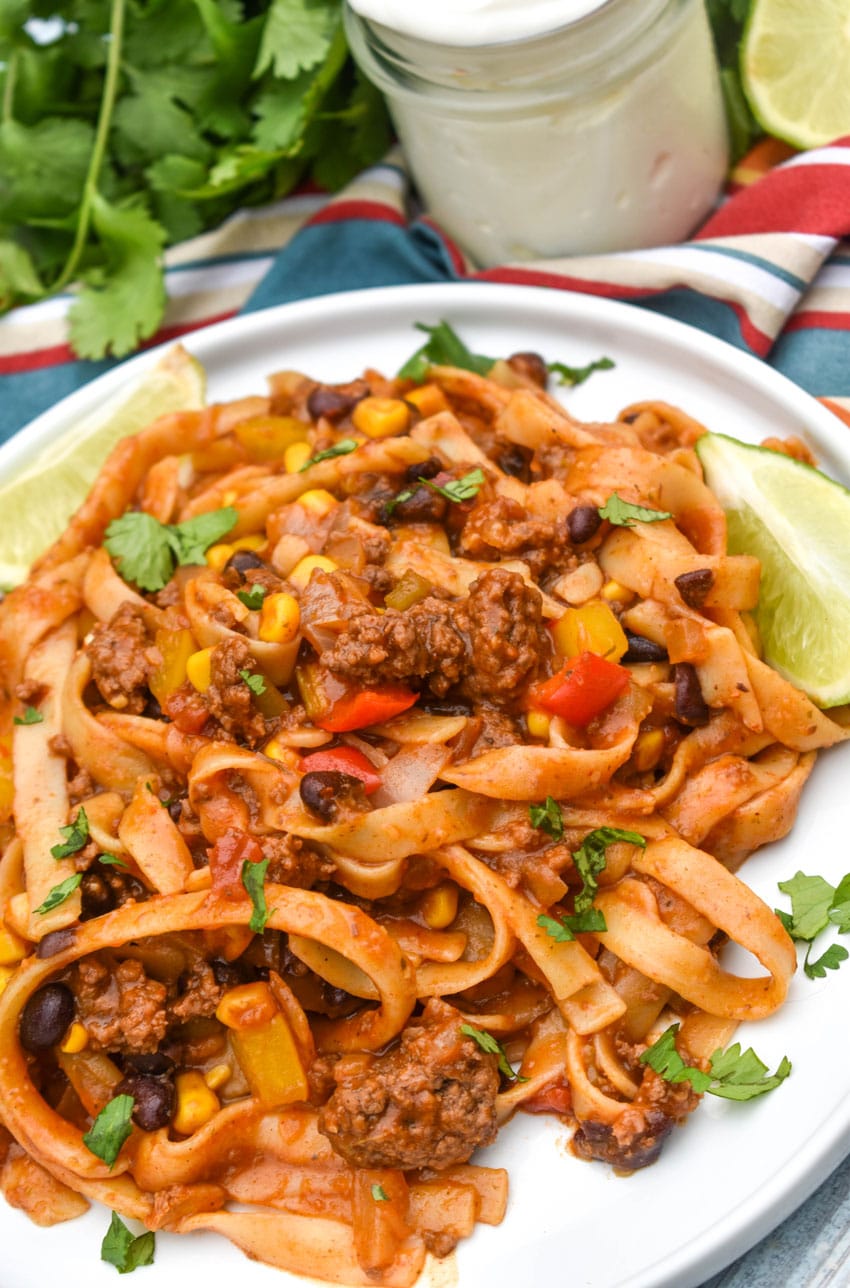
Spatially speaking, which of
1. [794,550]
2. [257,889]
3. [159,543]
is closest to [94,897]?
[257,889]

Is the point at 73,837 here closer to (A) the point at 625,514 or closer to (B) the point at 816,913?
(A) the point at 625,514

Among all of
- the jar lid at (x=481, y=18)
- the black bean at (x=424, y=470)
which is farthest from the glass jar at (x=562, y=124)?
the black bean at (x=424, y=470)

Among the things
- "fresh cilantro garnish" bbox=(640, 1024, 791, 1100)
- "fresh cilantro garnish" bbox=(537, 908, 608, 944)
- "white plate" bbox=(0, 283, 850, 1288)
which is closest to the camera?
"white plate" bbox=(0, 283, 850, 1288)

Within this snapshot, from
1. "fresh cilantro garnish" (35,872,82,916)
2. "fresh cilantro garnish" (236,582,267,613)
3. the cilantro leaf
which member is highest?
"fresh cilantro garnish" (236,582,267,613)

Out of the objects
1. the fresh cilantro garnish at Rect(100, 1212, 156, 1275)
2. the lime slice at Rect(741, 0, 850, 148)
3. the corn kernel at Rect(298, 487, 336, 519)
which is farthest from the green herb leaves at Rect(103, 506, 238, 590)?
the lime slice at Rect(741, 0, 850, 148)

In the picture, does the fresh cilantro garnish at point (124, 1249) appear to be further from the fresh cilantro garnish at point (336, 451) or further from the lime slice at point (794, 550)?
the lime slice at point (794, 550)

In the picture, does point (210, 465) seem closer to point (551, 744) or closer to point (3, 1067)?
point (551, 744)

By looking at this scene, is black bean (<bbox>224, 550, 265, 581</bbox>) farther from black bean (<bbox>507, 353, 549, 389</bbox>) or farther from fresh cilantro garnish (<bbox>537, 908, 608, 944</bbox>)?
fresh cilantro garnish (<bbox>537, 908, 608, 944</bbox>)
